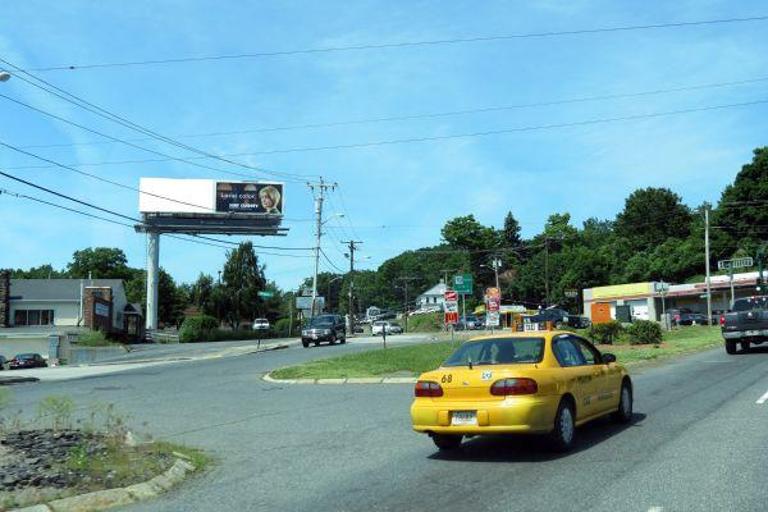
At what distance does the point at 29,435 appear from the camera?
9852 mm

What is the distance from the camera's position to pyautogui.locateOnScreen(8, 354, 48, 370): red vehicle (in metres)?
47.5

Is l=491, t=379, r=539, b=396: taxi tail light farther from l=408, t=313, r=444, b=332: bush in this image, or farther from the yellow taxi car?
l=408, t=313, r=444, b=332: bush

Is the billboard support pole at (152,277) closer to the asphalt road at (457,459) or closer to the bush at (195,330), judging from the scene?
the bush at (195,330)

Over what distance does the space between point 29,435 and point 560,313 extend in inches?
1932

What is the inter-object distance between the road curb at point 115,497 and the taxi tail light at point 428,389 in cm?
304

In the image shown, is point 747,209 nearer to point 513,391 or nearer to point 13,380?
point 13,380

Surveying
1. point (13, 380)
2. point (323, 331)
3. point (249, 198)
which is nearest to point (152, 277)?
point (249, 198)

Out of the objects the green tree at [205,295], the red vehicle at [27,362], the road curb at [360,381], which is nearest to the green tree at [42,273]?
the green tree at [205,295]

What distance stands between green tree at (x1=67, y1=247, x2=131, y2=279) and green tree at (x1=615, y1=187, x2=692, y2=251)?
79.9 meters

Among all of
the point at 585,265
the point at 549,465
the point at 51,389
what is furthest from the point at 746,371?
the point at 585,265

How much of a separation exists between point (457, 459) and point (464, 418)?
0.55 m

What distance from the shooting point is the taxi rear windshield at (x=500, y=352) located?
9.66m

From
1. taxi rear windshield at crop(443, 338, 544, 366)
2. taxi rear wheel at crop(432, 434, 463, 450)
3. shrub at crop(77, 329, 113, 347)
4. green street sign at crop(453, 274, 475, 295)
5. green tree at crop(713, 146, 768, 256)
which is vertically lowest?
taxi rear wheel at crop(432, 434, 463, 450)

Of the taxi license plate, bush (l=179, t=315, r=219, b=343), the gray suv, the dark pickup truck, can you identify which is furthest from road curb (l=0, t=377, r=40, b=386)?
bush (l=179, t=315, r=219, b=343)
